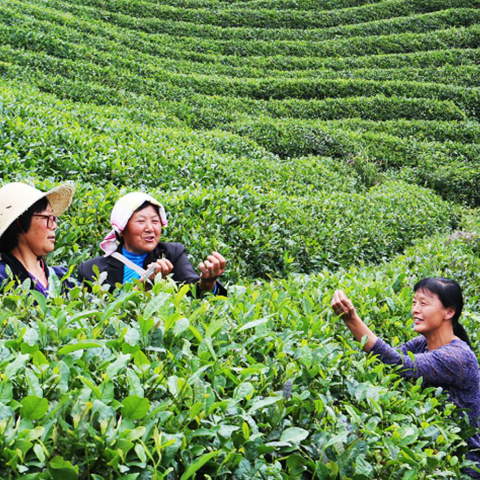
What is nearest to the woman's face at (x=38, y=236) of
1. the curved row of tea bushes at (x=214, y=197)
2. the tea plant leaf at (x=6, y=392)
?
the curved row of tea bushes at (x=214, y=197)

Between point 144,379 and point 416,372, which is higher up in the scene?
point 144,379

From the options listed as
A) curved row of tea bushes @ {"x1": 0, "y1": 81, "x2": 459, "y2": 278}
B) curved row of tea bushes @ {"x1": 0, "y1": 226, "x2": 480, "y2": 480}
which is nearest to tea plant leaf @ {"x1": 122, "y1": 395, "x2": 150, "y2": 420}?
curved row of tea bushes @ {"x1": 0, "y1": 226, "x2": 480, "y2": 480}

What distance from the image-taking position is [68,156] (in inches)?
251

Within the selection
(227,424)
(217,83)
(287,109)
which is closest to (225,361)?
(227,424)

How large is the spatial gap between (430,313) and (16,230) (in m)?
2.81

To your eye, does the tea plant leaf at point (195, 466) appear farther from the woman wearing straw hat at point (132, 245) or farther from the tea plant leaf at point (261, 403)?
the woman wearing straw hat at point (132, 245)

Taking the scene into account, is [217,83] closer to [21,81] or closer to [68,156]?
[21,81]

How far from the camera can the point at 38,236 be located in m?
3.11

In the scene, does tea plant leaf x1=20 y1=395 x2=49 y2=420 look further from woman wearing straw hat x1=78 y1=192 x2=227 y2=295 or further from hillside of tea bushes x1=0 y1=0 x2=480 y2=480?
woman wearing straw hat x1=78 y1=192 x2=227 y2=295

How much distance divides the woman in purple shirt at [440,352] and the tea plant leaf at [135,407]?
1.57 meters

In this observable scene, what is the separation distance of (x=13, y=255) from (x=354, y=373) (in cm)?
230

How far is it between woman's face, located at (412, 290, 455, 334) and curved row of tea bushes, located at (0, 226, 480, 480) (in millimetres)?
492

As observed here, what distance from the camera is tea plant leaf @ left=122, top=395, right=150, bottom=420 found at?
1507 mm

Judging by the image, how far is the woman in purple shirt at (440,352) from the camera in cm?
279
